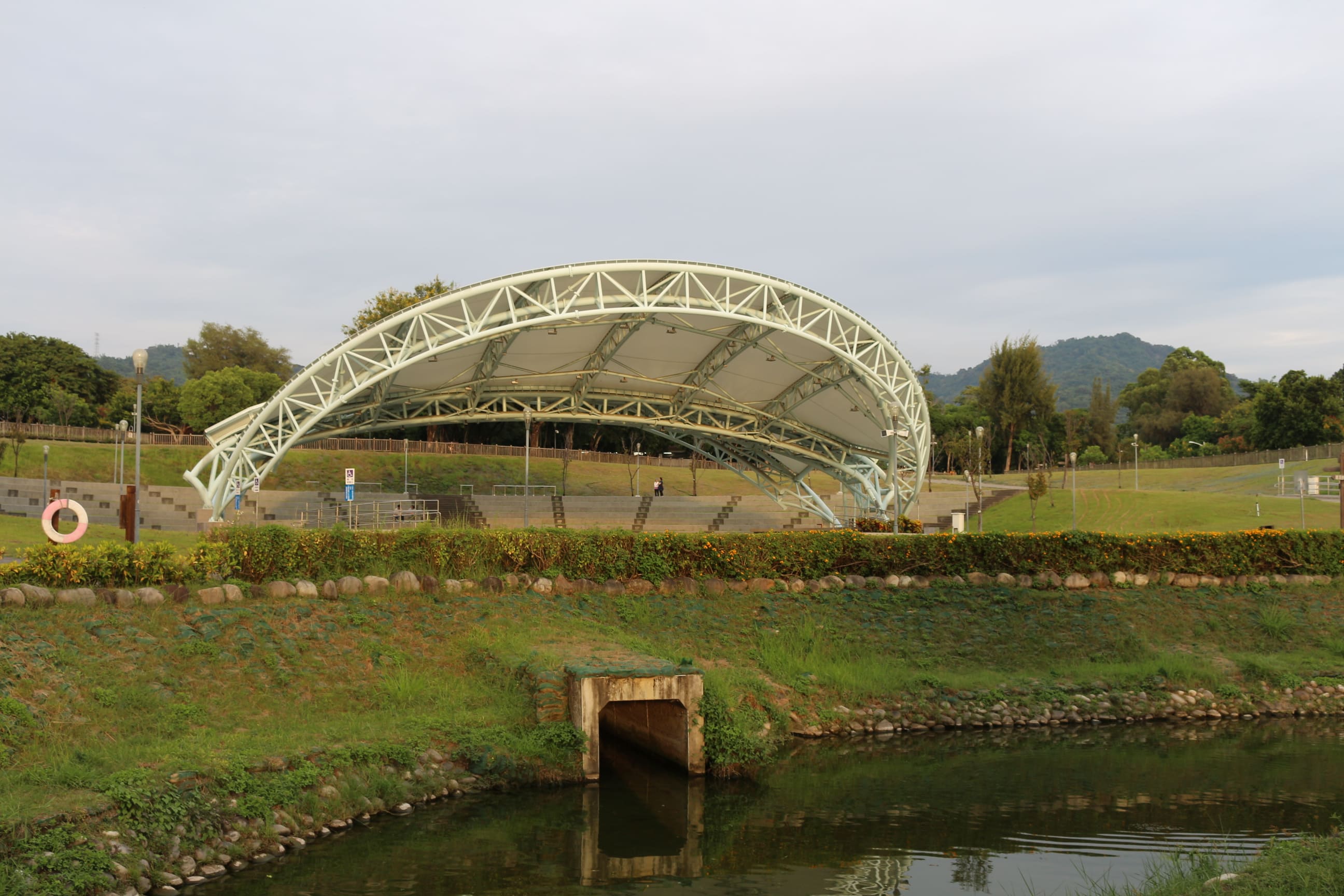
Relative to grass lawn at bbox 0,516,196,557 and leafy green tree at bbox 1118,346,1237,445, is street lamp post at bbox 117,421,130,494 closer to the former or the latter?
grass lawn at bbox 0,516,196,557

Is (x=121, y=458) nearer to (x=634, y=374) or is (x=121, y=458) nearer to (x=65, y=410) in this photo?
(x=65, y=410)

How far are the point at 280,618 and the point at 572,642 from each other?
14.9ft

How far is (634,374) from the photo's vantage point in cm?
3291

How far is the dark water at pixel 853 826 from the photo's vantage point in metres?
9.56

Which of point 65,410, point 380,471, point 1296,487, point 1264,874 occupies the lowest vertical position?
point 1264,874

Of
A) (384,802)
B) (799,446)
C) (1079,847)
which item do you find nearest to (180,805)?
(384,802)

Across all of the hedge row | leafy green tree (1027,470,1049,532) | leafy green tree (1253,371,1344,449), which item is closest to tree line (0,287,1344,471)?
leafy green tree (1253,371,1344,449)

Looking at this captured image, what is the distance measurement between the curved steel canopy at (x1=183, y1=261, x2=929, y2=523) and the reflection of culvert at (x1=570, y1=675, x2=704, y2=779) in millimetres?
13519

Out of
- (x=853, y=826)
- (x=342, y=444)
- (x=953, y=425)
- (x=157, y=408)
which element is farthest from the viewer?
(x=953, y=425)

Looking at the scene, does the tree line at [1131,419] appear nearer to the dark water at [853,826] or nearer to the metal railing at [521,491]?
the metal railing at [521,491]

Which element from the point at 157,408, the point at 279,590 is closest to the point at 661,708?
the point at 279,590

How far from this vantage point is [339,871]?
9.52 meters

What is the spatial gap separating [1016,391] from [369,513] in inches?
2794

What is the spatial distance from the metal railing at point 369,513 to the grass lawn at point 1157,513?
24.1m
